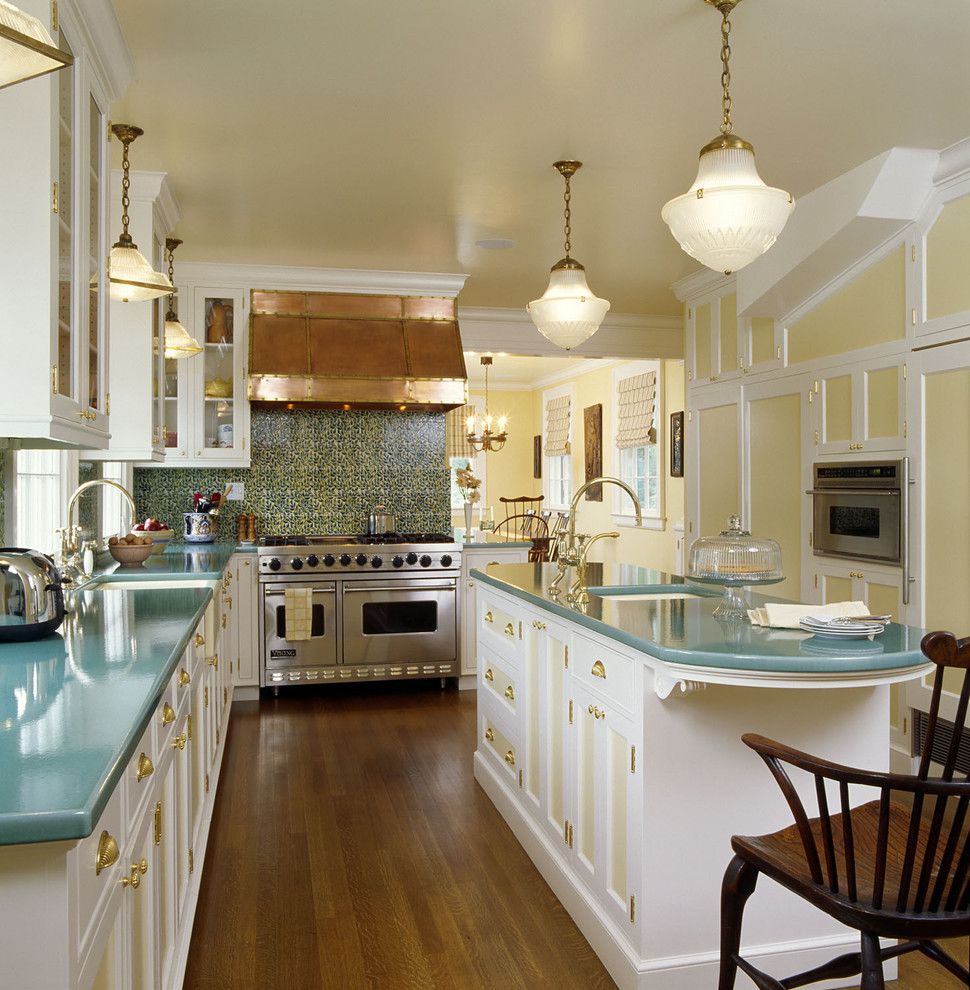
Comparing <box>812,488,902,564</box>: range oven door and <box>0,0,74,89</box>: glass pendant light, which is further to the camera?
<box>812,488,902,564</box>: range oven door

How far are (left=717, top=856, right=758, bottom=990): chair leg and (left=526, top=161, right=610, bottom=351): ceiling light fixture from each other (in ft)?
7.94

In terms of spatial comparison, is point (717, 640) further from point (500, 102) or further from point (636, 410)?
point (636, 410)

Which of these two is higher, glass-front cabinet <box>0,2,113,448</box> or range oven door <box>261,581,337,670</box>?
glass-front cabinet <box>0,2,113,448</box>

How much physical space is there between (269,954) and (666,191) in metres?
3.62

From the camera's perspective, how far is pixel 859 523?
14.7 ft

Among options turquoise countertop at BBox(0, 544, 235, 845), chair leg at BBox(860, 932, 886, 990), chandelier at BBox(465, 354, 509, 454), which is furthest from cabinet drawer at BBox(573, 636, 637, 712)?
chandelier at BBox(465, 354, 509, 454)

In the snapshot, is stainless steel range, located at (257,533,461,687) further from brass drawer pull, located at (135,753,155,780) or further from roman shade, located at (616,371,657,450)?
brass drawer pull, located at (135,753,155,780)

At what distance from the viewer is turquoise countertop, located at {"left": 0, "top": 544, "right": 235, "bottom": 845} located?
1106 mm

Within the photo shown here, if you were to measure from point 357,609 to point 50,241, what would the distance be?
12.4ft

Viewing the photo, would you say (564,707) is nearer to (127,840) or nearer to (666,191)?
(127,840)

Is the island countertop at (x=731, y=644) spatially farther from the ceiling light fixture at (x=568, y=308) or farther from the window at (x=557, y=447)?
the window at (x=557, y=447)

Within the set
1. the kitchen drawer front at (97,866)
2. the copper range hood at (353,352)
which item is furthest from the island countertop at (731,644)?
the copper range hood at (353,352)

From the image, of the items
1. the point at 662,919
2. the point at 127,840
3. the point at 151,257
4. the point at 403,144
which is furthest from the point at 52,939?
the point at 151,257

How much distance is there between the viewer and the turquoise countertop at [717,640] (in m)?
2.03
